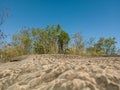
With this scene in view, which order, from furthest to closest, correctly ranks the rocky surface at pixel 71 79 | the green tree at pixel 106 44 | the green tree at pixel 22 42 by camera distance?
the green tree at pixel 106 44 < the green tree at pixel 22 42 < the rocky surface at pixel 71 79

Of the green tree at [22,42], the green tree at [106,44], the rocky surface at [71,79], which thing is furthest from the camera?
the green tree at [106,44]

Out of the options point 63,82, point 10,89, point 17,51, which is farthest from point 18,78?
point 17,51

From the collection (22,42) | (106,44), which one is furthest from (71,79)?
(106,44)

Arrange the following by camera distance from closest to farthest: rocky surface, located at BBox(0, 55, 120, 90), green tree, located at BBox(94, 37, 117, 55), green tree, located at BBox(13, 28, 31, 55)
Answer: rocky surface, located at BBox(0, 55, 120, 90) → green tree, located at BBox(13, 28, 31, 55) → green tree, located at BBox(94, 37, 117, 55)

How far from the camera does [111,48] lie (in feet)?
57.9

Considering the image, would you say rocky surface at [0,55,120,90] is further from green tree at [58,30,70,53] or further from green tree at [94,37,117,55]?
green tree at [94,37,117,55]

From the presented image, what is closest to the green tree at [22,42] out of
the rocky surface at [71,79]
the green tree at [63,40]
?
the green tree at [63,40]

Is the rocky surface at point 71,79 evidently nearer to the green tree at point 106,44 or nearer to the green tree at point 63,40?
the green tree at point 63,40

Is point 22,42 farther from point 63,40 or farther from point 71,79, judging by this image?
point 71,79

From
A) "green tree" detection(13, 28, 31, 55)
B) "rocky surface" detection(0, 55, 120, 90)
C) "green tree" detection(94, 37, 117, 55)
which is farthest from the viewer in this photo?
"green tree" detection(94, 37, 117, 55)

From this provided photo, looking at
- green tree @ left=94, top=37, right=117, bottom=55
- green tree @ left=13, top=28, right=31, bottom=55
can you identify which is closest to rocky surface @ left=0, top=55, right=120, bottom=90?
green tree @ left=13, top=28, right=31, bottom=55

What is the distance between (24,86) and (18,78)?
0.40m

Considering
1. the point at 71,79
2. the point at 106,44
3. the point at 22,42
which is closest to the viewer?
the point at 71,79

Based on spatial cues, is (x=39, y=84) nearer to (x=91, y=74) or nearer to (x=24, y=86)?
(x=24, y=86)
